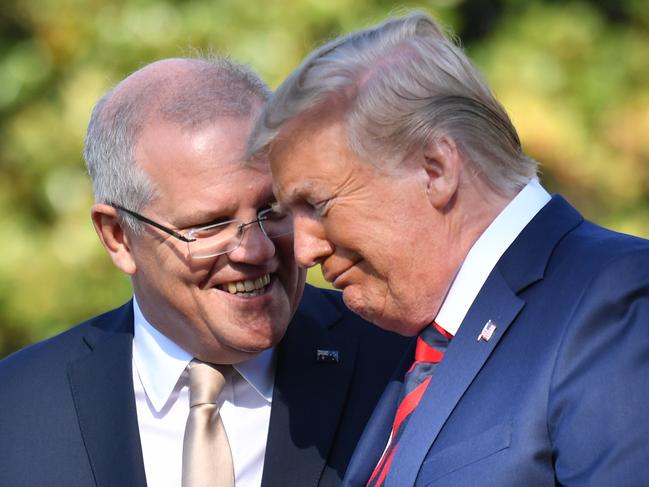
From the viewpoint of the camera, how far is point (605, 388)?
2000mm

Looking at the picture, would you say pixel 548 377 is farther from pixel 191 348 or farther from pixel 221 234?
pixel 191 348

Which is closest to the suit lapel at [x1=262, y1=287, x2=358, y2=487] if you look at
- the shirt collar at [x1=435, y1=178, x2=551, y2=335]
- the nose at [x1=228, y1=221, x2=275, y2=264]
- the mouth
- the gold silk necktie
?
the gold silk necktie

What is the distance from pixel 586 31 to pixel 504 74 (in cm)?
61

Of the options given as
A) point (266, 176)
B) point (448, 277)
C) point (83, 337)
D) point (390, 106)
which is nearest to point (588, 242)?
point (448, 277)

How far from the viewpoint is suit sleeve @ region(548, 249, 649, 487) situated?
6.46ft

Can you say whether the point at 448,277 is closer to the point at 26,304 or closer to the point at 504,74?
the point at 504,74

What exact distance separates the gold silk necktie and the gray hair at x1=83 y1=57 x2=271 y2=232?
0.50 m

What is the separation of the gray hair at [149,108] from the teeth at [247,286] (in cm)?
32

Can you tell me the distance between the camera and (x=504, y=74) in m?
Answer: 6.23

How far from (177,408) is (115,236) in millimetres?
558

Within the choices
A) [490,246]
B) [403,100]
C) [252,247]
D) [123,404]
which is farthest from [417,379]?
[123,404]

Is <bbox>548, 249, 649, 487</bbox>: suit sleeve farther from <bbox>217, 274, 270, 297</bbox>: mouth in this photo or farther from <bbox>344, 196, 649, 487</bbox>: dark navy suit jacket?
<bbox>217, 274, 270, 297</bbox>: mouth

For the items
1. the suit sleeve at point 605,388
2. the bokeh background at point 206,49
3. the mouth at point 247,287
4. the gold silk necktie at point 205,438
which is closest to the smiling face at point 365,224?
the suit sleeve at point 605,388

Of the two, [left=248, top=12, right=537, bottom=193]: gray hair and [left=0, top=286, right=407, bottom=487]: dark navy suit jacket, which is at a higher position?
[left=248, top=12, right=537, bottom=193]: gray hair
